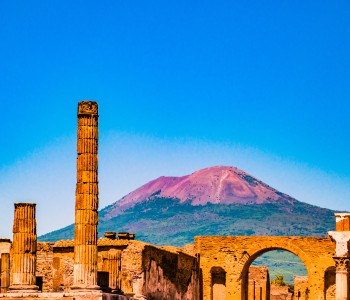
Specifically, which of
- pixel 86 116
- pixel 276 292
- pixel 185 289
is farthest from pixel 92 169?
pixel 276 292

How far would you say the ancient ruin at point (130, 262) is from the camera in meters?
32.9

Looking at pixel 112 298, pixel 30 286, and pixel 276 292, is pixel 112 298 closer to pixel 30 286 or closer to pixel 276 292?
pixel 30 286

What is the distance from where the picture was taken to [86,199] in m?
32.9

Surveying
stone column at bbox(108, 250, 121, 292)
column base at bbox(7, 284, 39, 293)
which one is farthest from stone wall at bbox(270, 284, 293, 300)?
column base at bbox(7, 284, 39, 293)

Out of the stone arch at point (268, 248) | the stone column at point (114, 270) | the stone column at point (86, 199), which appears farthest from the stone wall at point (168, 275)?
the stone column at point (86, 199)

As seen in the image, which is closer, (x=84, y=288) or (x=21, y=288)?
(x=84, y=288)

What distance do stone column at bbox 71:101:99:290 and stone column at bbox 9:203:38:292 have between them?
1802 mm

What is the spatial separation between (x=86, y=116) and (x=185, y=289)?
53.0ft

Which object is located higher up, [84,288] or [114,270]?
[114,270]

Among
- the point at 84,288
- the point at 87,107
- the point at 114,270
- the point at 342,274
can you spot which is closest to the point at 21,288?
the point at 84,288

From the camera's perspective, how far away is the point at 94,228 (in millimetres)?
32906

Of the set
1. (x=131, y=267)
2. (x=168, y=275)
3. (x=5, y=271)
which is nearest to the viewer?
(x=5, y=271)

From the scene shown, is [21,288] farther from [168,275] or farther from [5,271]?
[168,275]

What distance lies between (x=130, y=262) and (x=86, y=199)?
819 cm
